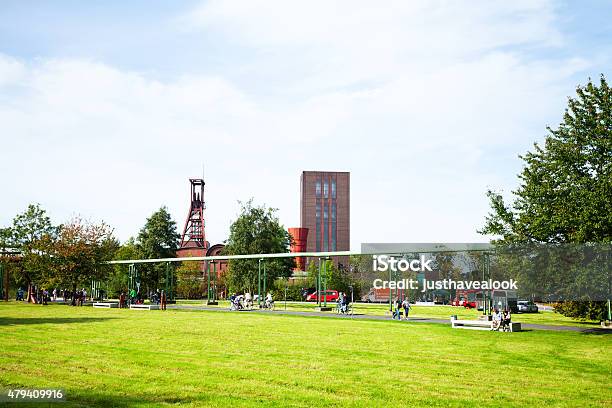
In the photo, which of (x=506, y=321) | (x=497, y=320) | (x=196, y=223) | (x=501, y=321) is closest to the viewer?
(x=506, y=321)

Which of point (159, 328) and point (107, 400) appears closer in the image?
point (107, 400)

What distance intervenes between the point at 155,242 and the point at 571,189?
59.4 m

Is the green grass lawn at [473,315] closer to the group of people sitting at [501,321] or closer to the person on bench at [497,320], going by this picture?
the group of people sitting at [501,321]

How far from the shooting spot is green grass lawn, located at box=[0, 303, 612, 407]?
35.2 feet

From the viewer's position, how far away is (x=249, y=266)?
68812 millimetres

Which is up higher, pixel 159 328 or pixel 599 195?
pixel 599 195

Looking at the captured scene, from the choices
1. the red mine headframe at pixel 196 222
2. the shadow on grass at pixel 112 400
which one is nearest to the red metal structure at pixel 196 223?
the red mine headframe at pixel 196 222

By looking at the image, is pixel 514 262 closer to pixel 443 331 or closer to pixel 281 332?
pixel 443 331

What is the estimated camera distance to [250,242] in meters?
73.0

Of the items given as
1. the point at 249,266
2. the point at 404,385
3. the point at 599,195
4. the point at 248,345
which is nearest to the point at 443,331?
the point at 599,195

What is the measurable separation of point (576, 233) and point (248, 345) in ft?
56.0

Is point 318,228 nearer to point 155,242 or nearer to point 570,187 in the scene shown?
point 155,242

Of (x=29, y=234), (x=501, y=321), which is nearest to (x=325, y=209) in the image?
(x=29, y=234)

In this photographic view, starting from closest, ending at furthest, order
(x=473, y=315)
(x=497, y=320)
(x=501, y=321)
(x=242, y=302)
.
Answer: (x=501, y=321) → (x=497, y=320) → (x=473, y=315) → (x=242, y=302)
